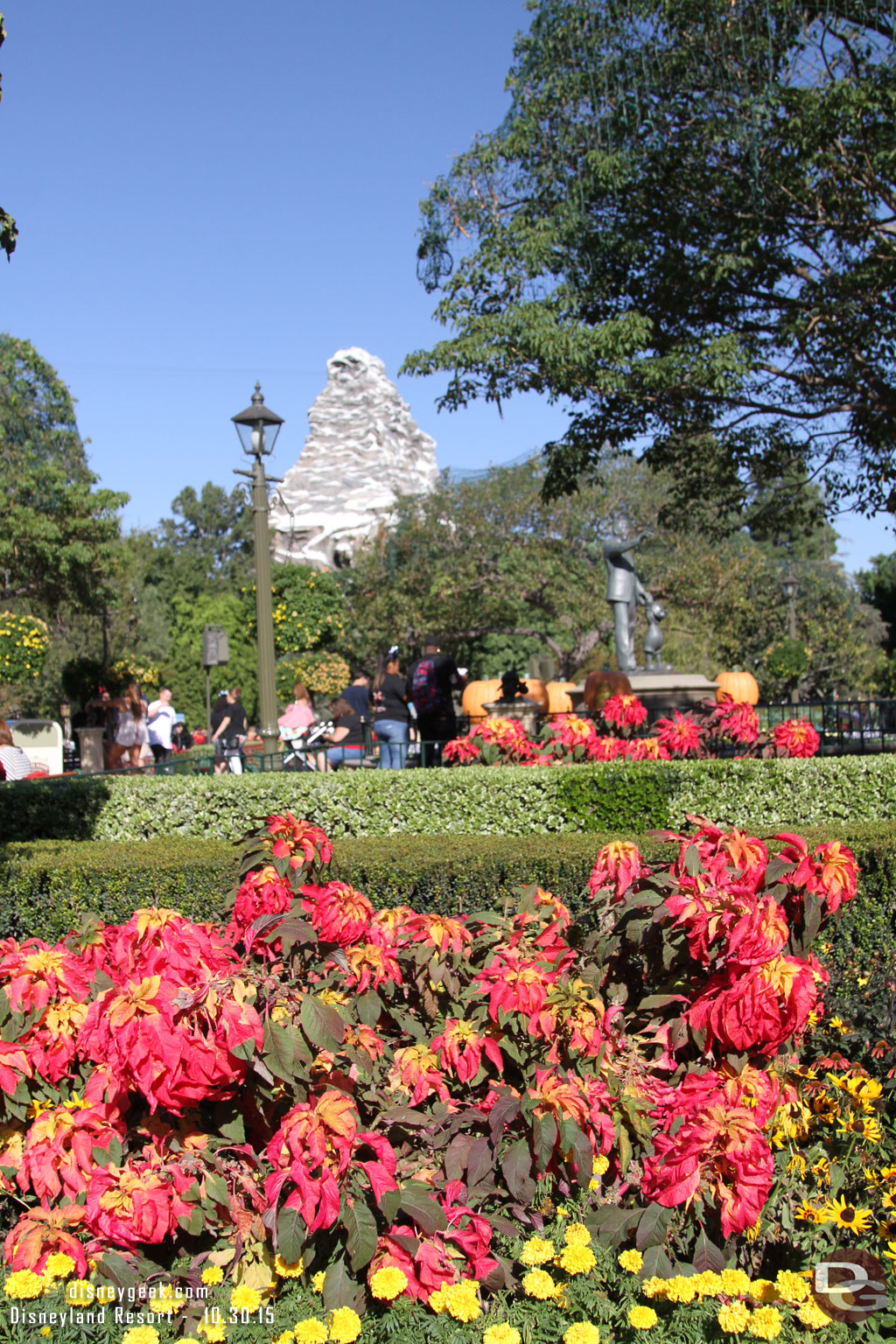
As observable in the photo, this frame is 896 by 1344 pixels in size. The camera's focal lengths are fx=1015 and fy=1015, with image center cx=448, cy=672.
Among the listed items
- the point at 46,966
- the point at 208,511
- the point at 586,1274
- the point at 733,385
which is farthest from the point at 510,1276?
the point at 208,511

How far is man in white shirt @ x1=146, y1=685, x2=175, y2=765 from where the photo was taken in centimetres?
1714

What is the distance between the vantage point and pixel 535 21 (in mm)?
10469

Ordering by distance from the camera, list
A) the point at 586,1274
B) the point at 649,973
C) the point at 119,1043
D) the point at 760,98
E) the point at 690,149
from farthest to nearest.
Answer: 1. the point at 690,149
2. the point at 760,98
3. the point at 649,973
4. the point at 586,1274
5. the point at 119,1043

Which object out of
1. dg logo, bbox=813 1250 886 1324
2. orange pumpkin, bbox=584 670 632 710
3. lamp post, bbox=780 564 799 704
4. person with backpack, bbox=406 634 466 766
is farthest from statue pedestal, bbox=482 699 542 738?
lamp post, bbox=780 564 799 704

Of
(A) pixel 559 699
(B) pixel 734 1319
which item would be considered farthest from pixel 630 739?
(B) pixel 734 1319

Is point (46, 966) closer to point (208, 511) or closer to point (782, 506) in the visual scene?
point (782, 506)

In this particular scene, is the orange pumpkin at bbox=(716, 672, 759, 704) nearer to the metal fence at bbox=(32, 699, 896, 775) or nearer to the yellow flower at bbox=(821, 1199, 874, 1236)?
the metal fence at bbox=(32, 699, 896, 775)

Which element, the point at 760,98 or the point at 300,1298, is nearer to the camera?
the point at 300,1298

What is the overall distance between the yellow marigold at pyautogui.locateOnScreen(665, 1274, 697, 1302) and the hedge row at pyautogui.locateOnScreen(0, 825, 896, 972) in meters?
2.07

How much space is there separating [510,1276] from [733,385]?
9503 mm

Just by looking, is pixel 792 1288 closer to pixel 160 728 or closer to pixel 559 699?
pixel 559 699

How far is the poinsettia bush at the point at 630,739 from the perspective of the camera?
284 inches

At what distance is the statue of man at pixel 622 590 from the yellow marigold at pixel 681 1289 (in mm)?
8945

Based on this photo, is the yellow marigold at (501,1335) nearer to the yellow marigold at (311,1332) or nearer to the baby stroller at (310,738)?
the yellow marigold at (311,1332)
